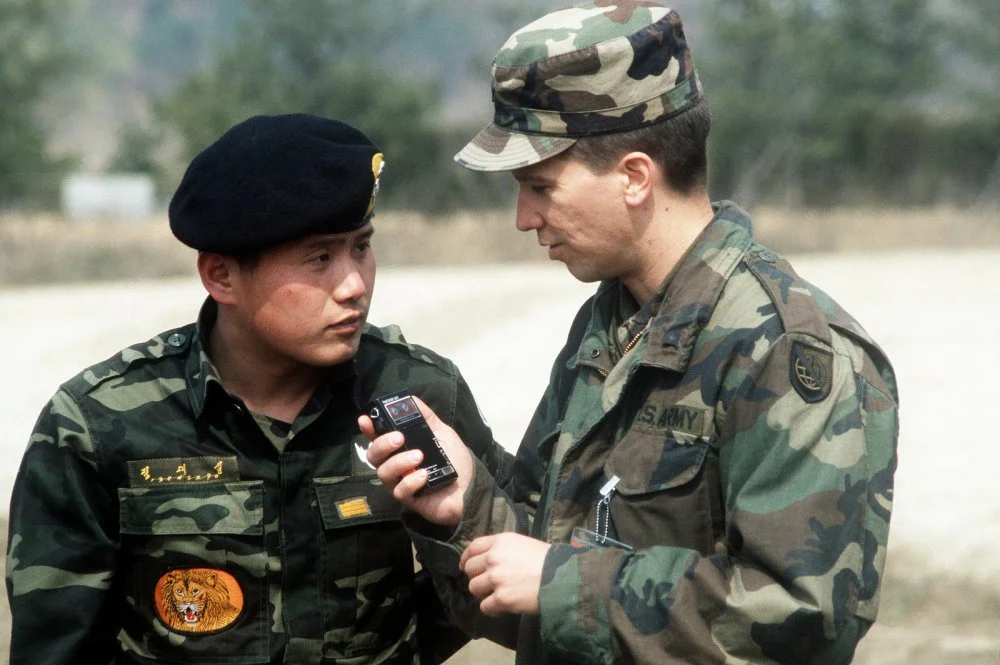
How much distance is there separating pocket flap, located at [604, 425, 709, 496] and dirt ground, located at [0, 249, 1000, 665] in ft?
9.59

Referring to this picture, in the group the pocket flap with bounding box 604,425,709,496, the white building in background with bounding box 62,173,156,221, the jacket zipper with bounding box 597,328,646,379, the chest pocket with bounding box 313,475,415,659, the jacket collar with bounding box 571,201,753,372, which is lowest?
the white building in background with bounding box 62,173,156,221

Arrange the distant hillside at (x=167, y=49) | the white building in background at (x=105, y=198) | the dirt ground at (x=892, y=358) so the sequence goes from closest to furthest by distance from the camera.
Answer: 1. the dirt ground at (x=892, y=358)
2. the white building in background at (x=105, y=198)
3. the distant hillside at (x=167, y=49)

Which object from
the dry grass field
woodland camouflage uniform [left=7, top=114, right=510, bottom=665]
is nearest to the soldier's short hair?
woodland camouflage uniform [left=7, top=114, right=510, bottom=665]

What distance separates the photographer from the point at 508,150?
8.64ft

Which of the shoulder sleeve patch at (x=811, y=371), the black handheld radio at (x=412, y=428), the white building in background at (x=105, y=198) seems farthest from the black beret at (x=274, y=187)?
the white building in background at (x=105, y=198)

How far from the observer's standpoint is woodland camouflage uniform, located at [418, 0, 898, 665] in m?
2.30

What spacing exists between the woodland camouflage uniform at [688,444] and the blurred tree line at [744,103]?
38193mm

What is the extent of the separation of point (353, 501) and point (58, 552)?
23.8 inches

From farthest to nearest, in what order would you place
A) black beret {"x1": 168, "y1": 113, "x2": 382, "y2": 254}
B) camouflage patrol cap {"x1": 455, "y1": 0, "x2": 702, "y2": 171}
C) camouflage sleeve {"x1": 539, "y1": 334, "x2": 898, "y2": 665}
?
black beret {"x1": 168, "y1": 113, "x2": 382, "y2": 254} → camouflage patrol cap {"x1": 455, "y1": 0, "x2": 702, "y2": 171} → camouflage sleeve {"x1": 539, "y1": 334, "x2": 898, "y2": 665}

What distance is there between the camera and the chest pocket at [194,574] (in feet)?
9.63

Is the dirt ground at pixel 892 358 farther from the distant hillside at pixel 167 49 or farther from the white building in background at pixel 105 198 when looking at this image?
the distant hillside at pixel 167 49

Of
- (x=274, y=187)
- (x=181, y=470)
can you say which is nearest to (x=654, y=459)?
(x=274, y=187)

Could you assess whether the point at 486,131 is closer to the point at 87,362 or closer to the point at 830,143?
the point at 87,362

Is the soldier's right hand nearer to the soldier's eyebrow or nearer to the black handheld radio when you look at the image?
the black handheld radio
